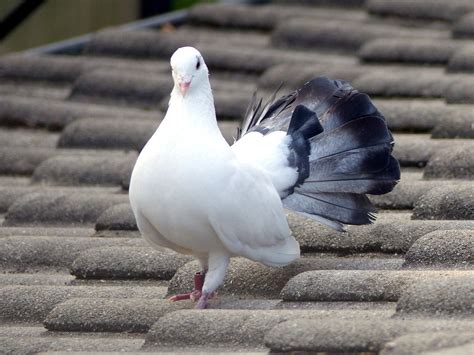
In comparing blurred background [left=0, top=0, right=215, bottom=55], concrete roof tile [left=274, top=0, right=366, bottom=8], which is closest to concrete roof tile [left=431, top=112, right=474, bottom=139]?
concrete roof tile [left=274, top=0, right=366, bottom=8]

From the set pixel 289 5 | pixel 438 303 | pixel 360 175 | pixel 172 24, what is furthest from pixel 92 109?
pixel 438 303

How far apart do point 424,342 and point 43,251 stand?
64.9 inches

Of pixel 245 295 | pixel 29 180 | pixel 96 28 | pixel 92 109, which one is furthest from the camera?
pixel 96 28

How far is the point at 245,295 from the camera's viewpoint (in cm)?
356

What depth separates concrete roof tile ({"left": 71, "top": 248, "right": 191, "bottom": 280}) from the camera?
148 inches

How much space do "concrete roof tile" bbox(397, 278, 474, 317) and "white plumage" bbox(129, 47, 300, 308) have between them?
58 cm

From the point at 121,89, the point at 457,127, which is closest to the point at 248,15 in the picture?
the point at 121,89

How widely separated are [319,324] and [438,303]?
29cm

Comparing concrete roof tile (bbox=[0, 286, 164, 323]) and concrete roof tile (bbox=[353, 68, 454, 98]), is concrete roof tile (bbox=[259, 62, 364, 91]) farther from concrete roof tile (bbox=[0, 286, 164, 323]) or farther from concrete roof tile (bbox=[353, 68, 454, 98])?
concrete roof tile (bbox=[0, 286, 164, 323])

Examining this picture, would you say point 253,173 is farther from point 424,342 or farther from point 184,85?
point 424,342

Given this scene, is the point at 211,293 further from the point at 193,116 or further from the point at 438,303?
the point at 438,303

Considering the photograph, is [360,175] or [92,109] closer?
[360,175]

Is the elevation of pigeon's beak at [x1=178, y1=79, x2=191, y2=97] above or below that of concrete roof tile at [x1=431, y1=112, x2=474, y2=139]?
above

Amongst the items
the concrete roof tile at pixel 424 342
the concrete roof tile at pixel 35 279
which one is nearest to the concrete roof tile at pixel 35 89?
the concrete roof tile at pixel 35 279
